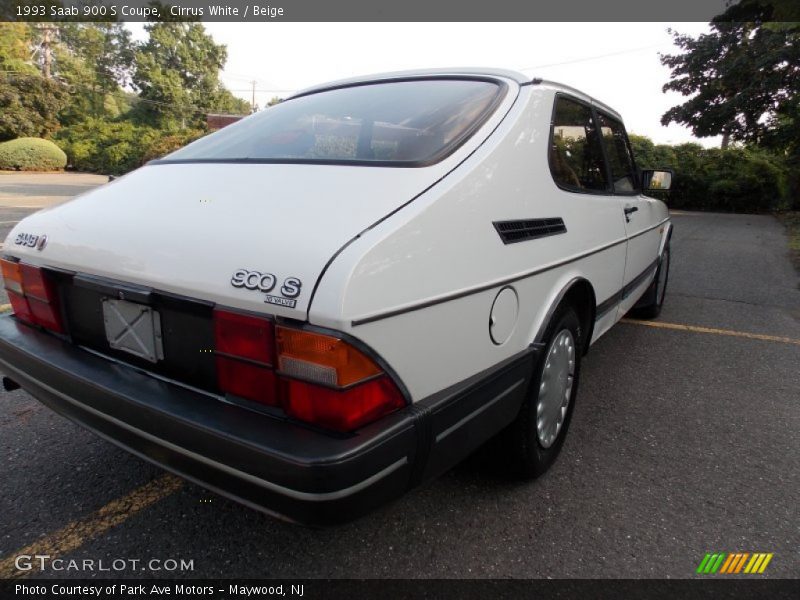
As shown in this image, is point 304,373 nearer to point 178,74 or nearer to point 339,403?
point 339,403

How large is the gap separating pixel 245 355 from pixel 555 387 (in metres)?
1.40

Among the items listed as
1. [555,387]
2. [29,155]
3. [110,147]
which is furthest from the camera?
[110,147]

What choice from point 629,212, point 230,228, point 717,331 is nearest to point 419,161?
point 230,228

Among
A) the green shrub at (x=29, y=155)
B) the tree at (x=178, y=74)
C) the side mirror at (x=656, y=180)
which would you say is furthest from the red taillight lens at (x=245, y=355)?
the tree at (x=178, y=74)

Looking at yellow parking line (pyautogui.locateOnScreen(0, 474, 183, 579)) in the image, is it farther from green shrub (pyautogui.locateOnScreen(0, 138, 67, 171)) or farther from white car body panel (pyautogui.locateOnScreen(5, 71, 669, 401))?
green shrub (pyautogui.locateOnScreen(0, 138, 67, 171))

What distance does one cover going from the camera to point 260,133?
2277 millimetres

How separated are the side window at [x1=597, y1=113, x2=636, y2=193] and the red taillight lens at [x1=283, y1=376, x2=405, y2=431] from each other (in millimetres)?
2326

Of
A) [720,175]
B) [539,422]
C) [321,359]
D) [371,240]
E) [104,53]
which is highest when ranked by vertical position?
[104,53]

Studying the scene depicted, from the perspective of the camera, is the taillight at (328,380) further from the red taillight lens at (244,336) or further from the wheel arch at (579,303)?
the wheel arch at (579,303)

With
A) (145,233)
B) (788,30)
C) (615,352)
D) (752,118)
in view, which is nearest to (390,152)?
(145,233)

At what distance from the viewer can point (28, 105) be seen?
97.4 ft

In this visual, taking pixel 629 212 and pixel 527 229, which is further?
pixel 629 212

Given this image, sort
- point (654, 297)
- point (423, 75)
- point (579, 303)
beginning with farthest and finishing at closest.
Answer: point (654, 297), point (579, 303), point (423, 75)

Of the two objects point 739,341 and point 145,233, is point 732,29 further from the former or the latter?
point 145,233
